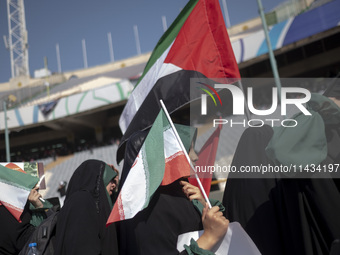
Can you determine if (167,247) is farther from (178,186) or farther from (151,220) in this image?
(178,186)

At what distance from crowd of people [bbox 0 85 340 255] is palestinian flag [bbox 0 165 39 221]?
99 centimetres

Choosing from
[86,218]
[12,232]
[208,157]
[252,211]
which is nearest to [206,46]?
[208,157]

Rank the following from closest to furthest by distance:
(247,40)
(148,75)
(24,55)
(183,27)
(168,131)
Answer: (168,131), (183,27), (148,75), (247,40), (24,55)

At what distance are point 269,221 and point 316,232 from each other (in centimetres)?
25

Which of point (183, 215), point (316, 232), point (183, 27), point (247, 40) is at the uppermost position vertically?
point (247, 40)

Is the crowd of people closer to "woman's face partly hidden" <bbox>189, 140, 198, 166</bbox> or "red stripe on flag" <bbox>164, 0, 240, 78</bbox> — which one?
"woman's face partly hidden" <bbox>189, 140, 198, 166</bbox>

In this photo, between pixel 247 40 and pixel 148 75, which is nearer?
pixel 148 75

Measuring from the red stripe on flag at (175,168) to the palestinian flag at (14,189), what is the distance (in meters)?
1.66

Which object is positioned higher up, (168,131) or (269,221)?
(168,131)

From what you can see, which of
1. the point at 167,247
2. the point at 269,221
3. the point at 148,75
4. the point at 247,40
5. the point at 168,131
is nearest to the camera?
the point at 167,247

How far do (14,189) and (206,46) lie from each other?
2136 mm

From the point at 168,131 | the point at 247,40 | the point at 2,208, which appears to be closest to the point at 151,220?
the point at 168,131

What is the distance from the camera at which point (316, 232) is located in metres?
1.42

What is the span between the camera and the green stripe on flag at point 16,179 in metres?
2.89
